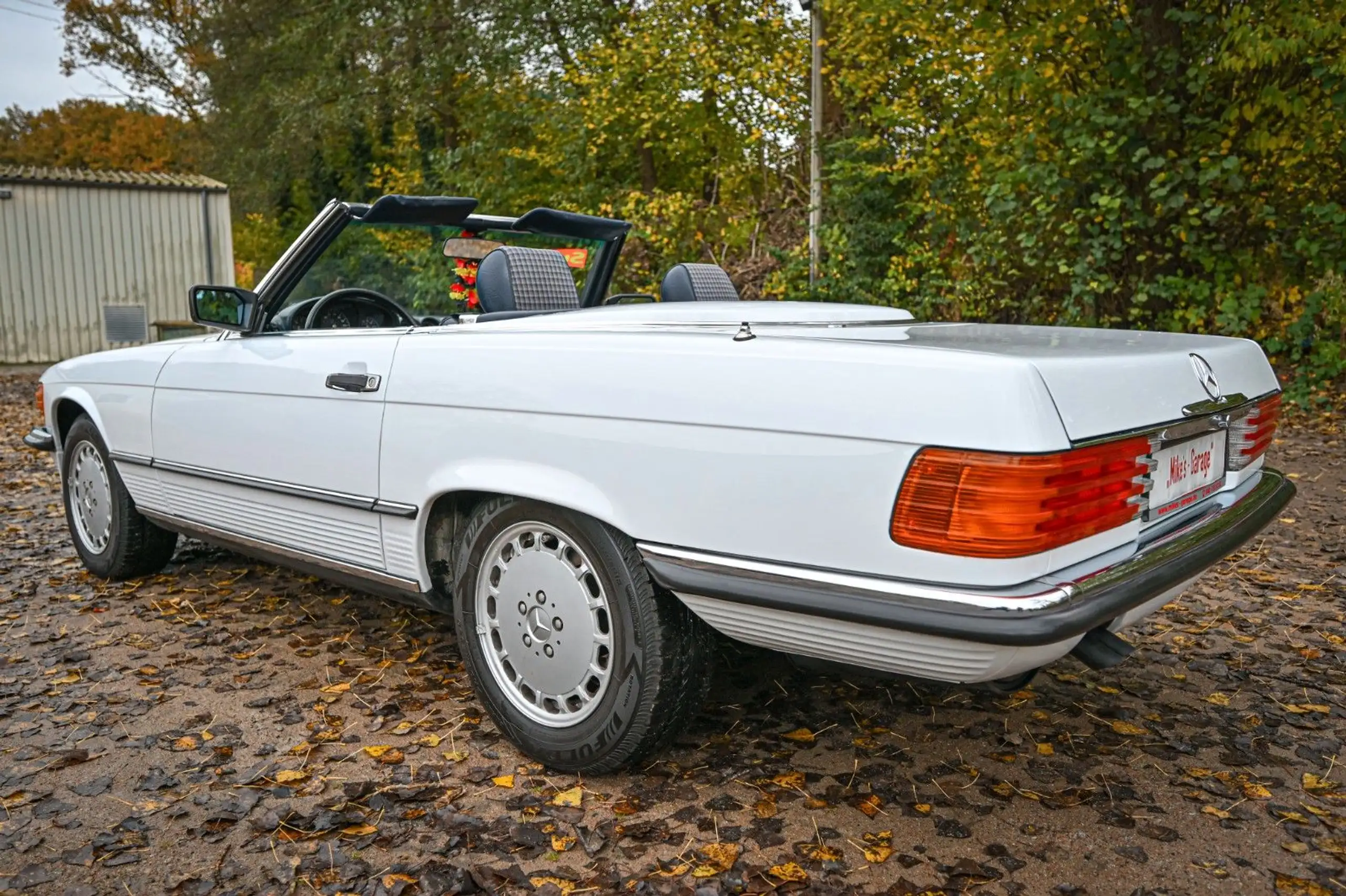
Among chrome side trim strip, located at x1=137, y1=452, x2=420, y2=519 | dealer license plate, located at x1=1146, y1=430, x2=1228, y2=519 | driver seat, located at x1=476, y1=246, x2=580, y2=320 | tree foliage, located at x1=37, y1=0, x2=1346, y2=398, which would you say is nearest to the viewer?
dealer license plate, located at x1=1146, y1=430, x2=1228, y2=519

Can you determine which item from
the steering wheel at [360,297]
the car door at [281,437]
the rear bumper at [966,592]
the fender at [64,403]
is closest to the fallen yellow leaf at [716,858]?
the rear bumper at [966,592]

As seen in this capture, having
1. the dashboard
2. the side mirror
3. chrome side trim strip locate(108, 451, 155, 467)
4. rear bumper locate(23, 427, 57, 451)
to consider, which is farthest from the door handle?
rear bumper locate(23, 427, 57, 451)

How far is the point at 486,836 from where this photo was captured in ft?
8.18

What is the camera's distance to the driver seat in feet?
11.5

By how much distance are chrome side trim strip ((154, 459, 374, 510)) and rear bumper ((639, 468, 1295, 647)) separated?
1.15 m

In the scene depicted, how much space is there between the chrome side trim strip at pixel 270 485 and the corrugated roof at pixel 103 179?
16553 millimetres

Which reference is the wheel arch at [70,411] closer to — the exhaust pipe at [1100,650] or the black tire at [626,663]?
the black tire at [626,663]

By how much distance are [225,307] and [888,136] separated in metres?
10.7

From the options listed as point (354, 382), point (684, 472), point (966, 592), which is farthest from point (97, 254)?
point (966, 592)

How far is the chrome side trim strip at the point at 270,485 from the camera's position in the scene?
10.4 feet

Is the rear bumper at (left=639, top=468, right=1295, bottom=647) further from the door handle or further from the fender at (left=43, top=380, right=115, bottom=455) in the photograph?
the fender at (left=43, top=380, right=115, bottom=455)

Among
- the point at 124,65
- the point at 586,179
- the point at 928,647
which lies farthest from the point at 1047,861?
the point at 124,65

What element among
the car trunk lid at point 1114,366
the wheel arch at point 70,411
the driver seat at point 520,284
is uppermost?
the driver seat at point 520,284

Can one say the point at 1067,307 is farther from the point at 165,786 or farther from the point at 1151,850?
the point at 165,786
